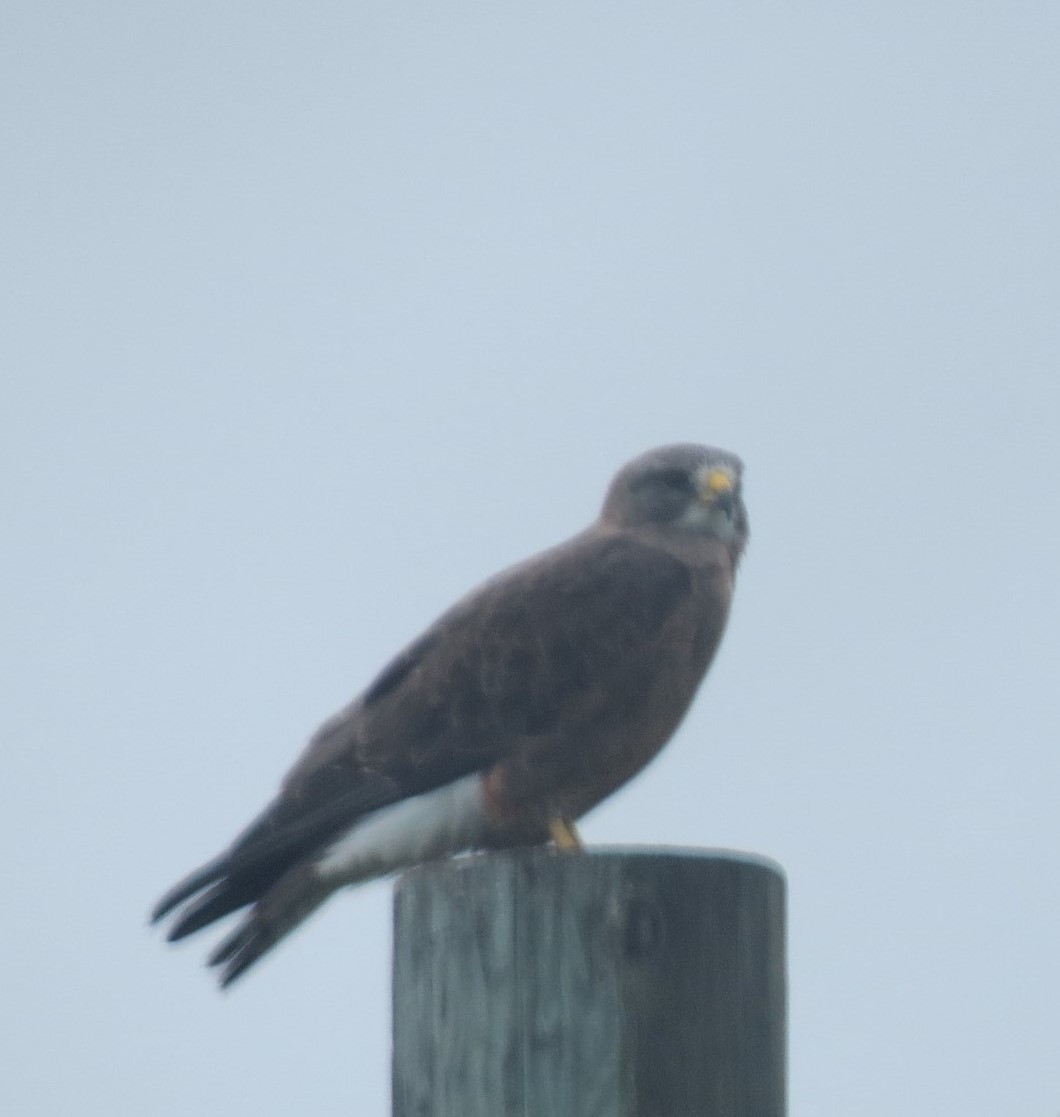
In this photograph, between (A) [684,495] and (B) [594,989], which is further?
(A) [684,495]

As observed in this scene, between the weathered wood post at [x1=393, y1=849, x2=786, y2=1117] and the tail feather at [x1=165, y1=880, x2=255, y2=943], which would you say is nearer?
the weathered wood post at [x1=393, y1=849, x2=786, y2=1117]

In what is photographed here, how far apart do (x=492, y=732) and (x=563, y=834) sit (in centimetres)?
31

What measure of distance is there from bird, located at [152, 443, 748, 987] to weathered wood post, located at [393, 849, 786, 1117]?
1756 millimetres

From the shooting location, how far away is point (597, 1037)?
2691 millimetres

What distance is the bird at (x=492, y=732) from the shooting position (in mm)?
4699

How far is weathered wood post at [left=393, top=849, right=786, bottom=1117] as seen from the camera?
2680mm

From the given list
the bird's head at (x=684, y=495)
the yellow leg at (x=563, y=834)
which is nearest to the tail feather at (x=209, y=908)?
the yellow leg at (x=563, y=834)

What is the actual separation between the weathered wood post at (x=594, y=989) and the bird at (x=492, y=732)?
5.76 feet

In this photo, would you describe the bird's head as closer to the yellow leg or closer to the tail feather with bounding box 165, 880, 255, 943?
the yellow leg

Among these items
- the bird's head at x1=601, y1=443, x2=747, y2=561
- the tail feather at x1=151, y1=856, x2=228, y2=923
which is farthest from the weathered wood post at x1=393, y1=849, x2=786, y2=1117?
the bird's head at x1=601, y1=443, x2=747, y2=561

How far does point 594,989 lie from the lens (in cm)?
273

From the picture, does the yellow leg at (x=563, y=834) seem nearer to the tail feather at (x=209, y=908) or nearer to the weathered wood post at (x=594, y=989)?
the tail feather at (x=209, y=908)

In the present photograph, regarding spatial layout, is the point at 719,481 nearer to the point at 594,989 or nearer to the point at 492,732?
the point at 492,732

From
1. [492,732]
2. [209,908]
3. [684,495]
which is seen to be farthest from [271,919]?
[684,495]
